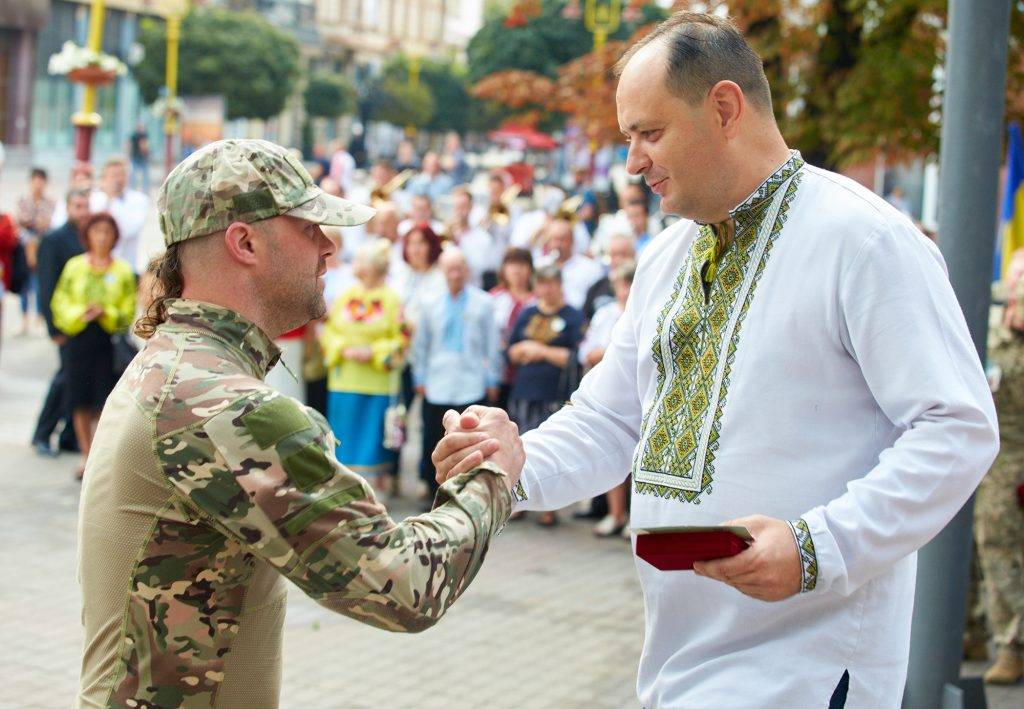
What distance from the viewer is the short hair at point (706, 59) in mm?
2646

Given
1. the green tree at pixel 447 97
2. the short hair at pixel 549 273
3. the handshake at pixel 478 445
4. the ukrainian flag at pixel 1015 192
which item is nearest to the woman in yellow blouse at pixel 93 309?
the short hair at pixel 549 273

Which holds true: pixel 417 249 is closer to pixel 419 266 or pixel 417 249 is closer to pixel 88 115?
pixel 419 266

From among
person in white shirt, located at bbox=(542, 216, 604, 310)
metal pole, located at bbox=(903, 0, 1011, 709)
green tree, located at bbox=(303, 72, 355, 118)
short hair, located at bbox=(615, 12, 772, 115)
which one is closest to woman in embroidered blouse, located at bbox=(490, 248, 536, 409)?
person in white shirt, located at bbox=(542, 216, 604, 310)

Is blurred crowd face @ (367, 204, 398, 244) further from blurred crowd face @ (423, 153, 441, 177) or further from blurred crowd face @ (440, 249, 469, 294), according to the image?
blurred crowd face @ (423, 153, 441, 177)

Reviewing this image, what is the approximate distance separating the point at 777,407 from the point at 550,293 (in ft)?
22.6

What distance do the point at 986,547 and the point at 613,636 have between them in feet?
6.14

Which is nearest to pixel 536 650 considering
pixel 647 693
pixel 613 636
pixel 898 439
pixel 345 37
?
pixel 613 636

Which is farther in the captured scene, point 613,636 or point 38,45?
point 38,45

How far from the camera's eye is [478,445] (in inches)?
105

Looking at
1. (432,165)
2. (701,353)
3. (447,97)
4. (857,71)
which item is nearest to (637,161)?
(701,353)

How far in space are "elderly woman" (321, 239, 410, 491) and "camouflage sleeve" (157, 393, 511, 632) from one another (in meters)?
7.13

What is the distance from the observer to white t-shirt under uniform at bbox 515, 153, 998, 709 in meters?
2.37

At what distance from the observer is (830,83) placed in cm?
964

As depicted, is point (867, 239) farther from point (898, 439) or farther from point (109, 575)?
point (109, 575)
